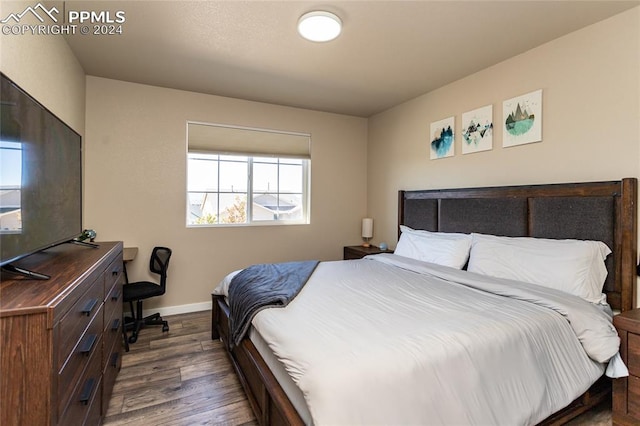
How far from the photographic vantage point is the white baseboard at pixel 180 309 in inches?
135

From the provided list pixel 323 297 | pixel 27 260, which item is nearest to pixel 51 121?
pixel 27 260

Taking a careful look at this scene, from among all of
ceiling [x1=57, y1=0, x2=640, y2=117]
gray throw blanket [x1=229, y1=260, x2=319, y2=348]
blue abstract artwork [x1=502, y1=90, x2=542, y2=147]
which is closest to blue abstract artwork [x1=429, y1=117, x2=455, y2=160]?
ceiling [x1=57, y1=0, x2=640, y2=117]

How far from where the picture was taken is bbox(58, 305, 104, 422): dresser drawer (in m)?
1.07

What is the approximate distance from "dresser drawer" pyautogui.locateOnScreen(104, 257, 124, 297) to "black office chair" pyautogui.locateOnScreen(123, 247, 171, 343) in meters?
0.69

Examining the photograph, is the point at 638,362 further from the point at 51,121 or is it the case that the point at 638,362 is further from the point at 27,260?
the point at 51,121

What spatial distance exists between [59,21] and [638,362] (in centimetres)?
421

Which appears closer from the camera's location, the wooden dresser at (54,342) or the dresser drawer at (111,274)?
the wooden dresser at (54,342)

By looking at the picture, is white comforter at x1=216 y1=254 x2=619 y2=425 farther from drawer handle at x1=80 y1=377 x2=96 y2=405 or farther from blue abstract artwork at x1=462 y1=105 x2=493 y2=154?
blue abstract artwork at x1=462 y1=105 x2=493 y2=154

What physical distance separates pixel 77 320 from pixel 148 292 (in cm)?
181

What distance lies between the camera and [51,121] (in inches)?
62.2

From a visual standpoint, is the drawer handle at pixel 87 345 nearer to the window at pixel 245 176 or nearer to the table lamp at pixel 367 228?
the window at pixel 245 176

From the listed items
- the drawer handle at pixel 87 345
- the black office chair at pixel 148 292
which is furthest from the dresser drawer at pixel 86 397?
the black office chair at pixel 148 292

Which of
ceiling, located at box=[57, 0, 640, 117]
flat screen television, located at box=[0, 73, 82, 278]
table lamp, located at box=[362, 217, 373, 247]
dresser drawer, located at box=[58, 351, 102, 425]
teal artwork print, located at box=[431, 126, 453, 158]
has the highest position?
ceiling, located at box=[57, 0, 640, 117]

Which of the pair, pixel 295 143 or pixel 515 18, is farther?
pixel 295 143
